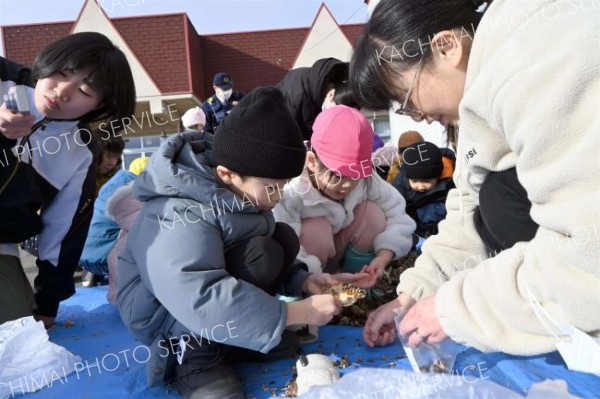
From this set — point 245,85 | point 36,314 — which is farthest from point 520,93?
point 245,85

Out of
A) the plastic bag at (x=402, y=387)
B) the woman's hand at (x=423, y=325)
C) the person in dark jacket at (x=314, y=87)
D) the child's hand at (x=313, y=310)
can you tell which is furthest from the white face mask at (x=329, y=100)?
the plastic bag at (x=402, y=387)

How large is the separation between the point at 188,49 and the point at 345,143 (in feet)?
30.7

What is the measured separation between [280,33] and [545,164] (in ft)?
37.3

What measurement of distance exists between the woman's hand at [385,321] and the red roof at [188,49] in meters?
9.60

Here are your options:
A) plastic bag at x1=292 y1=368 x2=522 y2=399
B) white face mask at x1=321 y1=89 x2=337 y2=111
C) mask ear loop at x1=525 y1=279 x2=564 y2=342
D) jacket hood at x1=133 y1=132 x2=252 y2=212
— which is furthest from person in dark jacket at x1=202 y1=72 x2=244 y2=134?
mask ear loop at x1=525 y1=279 x2=564 y2=342

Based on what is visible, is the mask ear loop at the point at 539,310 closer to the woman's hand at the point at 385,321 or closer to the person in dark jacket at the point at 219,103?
the woman's hand at the point at 385,321

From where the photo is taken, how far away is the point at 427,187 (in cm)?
330

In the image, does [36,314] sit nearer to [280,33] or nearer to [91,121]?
[91,121]

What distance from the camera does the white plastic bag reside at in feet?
4.59

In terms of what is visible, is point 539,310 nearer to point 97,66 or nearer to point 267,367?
point 267,367

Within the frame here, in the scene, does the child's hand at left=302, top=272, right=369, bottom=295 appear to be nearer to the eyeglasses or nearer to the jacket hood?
the jacket hood

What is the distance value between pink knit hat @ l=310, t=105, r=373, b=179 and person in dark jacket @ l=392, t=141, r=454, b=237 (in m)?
1.44

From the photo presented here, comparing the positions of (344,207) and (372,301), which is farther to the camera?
(344,207)

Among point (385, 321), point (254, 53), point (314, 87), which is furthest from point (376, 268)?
point (254, 53)
